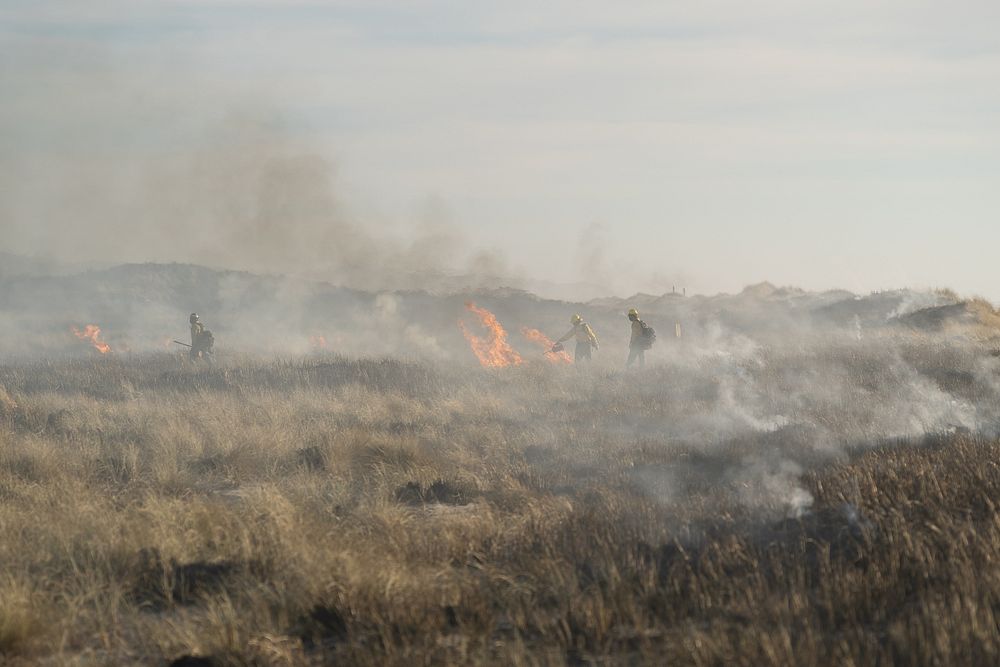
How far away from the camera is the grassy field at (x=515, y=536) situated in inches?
170

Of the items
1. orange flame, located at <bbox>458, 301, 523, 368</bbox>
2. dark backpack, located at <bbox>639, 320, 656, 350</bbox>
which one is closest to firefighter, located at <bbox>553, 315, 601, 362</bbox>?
dark backpack, located at <bbox>639, 320, 656, 350</bbox>

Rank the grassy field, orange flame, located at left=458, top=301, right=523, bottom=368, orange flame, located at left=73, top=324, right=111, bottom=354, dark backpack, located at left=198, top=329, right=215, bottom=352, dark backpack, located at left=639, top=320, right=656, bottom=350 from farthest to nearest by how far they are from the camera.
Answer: orange flame, located at left=73, top=324, right=111, bottom=354 < orange flame, located at left=458, top=301, right=523, bottom=368 < dark backpack, located at left=198, top=329, right=215, bottom=352 < dark backpack, located at left=639, top=320, right=656, bottom=350 < the grassy field

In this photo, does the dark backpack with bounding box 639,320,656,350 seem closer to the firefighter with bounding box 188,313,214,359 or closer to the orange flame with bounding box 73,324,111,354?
the firefighter with bounding box 188,313,214,359

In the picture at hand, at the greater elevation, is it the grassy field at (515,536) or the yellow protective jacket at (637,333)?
the yellow protective jacket at (637,333)

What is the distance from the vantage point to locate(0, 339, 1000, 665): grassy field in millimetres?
4309

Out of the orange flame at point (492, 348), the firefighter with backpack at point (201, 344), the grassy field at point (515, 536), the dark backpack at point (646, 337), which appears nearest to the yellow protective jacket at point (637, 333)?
the dark backpack at point (646, 337)

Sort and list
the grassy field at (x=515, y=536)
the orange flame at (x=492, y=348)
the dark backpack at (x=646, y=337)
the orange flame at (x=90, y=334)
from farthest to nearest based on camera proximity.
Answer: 1. the orange flame at (x=90, y=334)
2. the orange flame at (x=492, y=348)
3. the dark backpack at (x=646, y=337)
4. the grassy field at (x=515, y=536)

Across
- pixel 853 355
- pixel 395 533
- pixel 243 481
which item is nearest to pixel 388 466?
pixel 243 481

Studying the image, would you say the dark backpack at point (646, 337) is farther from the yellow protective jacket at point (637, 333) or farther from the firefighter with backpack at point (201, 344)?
the firefighter with backpack at point (201, 344)

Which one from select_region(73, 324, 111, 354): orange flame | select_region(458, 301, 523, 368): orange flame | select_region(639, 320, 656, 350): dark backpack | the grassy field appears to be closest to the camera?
the grassy field

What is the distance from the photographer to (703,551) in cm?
539

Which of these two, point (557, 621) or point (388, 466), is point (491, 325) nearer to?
point (388, 466)

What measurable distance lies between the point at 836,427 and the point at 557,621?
22.3 ft

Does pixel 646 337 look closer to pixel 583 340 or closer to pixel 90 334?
pixel 583 340
